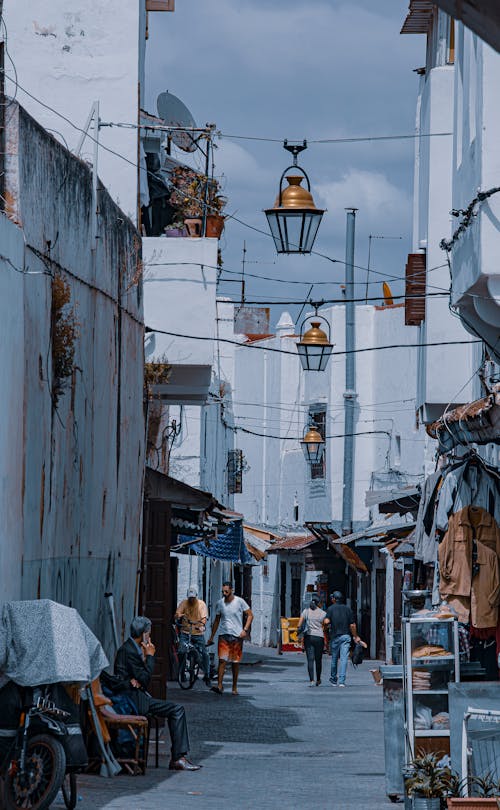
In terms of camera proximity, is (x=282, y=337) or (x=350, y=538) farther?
(x=282, y=337)

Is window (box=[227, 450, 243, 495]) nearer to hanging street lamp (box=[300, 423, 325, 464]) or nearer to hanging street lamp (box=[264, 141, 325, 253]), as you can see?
hanging street lamp (box=[300, 423, 325, 464])

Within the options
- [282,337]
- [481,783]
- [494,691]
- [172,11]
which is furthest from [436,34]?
[282,337]

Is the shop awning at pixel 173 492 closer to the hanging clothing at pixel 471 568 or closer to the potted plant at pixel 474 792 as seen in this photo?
the hanging clothing at pixel 471 568

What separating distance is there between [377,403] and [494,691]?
35020mm

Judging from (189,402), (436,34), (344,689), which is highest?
(436,34)

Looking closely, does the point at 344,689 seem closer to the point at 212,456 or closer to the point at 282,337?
the point at 212,456

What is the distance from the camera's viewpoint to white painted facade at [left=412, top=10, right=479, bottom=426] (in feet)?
62.7

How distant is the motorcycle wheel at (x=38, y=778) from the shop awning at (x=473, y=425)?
431 cm

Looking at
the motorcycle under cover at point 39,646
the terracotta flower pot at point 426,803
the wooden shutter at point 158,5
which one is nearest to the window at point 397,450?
the wooden shutter at point 158,5

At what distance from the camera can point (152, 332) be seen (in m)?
19.3

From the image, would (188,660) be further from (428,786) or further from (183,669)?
(428,786)

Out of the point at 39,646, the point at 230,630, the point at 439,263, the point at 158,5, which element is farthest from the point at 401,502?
the point at 39,646

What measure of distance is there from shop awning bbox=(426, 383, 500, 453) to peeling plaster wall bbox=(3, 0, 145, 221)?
6894 millimetres

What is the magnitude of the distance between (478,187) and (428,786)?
538cm
